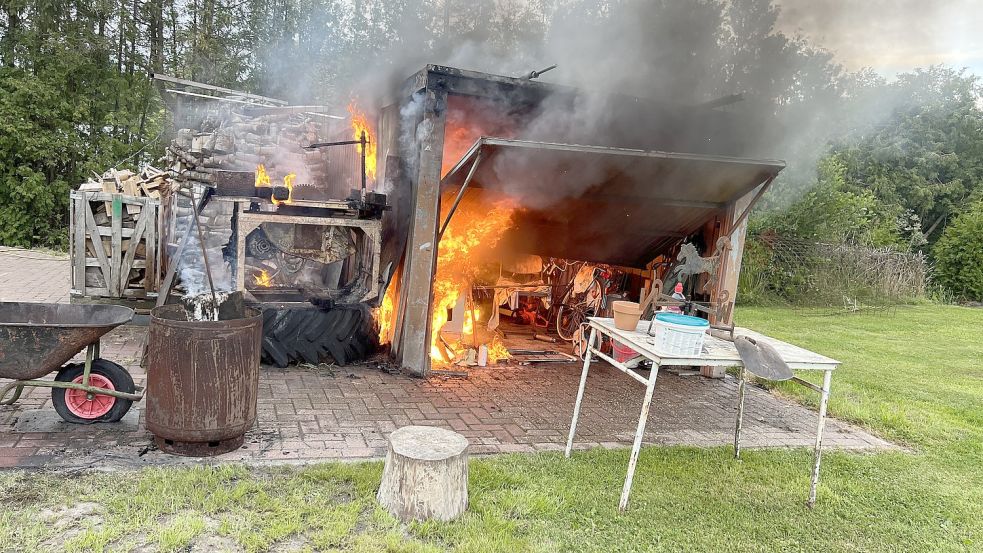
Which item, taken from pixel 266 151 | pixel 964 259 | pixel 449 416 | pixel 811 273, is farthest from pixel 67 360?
pixel 964 259

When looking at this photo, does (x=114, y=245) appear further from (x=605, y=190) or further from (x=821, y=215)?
(x=821, y=215)

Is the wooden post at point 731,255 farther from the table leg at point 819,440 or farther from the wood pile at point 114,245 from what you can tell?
the wood pile at point 114,245

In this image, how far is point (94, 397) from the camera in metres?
4.51

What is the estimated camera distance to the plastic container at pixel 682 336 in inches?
149

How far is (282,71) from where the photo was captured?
583 inches

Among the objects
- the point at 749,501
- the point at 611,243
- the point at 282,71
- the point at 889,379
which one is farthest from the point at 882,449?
the point at 282,71

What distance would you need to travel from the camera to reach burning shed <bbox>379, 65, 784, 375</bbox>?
6.44 m

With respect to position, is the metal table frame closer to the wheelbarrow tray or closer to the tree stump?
the tree stump

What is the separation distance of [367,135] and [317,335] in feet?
11.5

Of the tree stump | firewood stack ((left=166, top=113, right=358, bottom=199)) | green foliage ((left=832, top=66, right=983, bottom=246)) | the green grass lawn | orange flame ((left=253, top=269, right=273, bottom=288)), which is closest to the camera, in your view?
the green grass lawn

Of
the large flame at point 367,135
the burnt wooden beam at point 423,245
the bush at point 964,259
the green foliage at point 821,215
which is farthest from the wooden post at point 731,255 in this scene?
the bush at point 964,259

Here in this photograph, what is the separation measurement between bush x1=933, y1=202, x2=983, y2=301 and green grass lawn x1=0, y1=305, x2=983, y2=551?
17824 mm

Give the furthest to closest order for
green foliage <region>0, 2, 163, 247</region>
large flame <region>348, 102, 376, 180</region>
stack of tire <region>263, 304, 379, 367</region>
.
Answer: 1. green foliage <region>0, 2, 163, 247</region>
2. large flame <region>348, 102, 376, 180</region>
3. stack of tire <region>263, 304, 379, 367</region>

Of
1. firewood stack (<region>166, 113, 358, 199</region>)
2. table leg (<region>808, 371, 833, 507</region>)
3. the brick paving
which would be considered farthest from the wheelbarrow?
firewood stack (<region>166, 113, 358, 199</region>)
